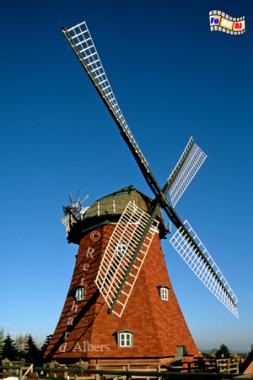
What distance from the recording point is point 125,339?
1719 centimetres

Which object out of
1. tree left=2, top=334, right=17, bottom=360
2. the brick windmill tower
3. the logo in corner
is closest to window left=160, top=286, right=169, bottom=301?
the brick windmill tower

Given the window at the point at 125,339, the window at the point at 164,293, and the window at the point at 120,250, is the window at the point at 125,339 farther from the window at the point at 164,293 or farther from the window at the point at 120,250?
the window at the point at 120,250

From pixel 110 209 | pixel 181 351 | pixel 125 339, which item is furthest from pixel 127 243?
pixel 181 351

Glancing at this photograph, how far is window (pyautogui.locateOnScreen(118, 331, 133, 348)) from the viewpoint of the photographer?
56.0ft

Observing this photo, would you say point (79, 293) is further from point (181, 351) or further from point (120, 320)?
point (181, 351)

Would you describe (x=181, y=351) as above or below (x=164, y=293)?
below

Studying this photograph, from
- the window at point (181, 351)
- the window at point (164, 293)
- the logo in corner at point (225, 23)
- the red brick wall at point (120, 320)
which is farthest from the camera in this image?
the window at point (164, 293)

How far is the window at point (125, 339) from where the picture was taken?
17.1 metres

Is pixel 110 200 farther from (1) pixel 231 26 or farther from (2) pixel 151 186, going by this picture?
(1) pixel 231 26

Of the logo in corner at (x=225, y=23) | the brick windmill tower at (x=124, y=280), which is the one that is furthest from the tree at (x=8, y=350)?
the logo in corner at (x=225, y=23)

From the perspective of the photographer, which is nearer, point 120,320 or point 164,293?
point 120,320

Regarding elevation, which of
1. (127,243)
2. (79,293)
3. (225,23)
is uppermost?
(225,23)

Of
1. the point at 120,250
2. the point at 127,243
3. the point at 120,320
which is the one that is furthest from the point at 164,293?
the point at 127,243

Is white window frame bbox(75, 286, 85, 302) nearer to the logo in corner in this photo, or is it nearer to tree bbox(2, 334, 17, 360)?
the logo in corner
